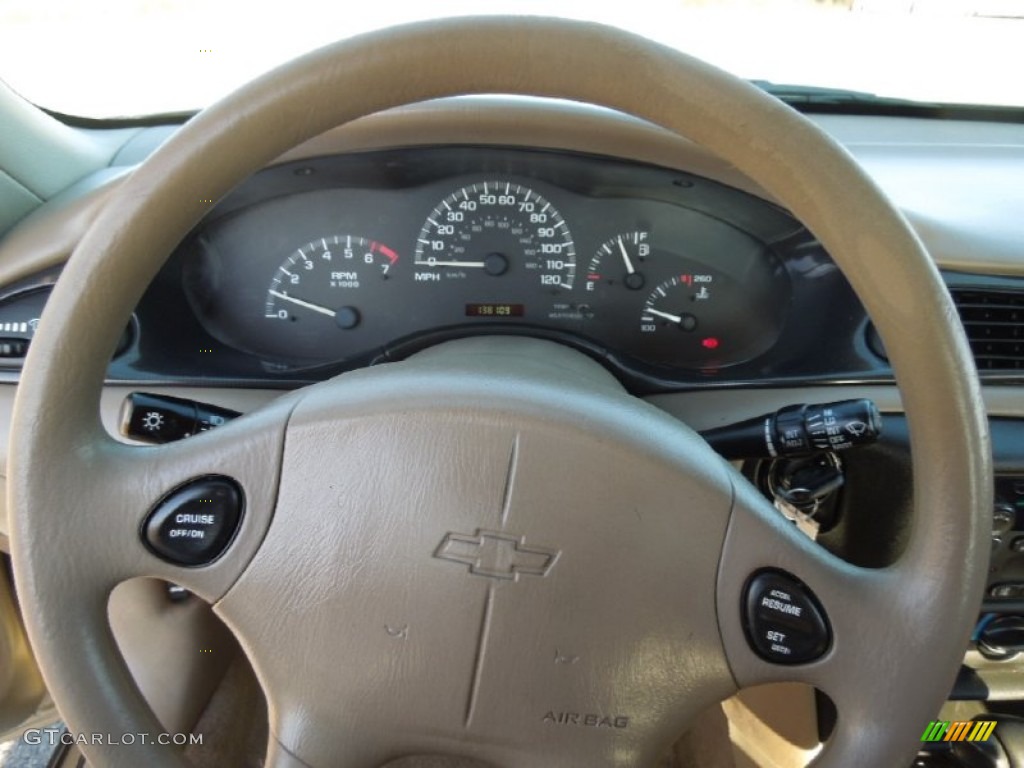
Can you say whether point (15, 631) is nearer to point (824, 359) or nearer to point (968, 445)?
point (824, 359)

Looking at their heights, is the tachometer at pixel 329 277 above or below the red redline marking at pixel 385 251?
below

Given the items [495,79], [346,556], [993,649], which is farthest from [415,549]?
[993,649]

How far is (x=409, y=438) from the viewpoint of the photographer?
1.10m

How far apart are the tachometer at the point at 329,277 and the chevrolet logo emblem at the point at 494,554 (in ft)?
2.53

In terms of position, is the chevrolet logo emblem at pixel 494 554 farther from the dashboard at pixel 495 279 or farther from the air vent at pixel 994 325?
the air vent at pixel 994 325

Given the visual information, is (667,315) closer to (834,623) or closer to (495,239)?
(495,239)

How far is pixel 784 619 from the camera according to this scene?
1.08 m

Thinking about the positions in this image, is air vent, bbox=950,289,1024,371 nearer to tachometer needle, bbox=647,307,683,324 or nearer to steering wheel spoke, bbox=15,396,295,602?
tachometer needle, bbox=647,307,683,324

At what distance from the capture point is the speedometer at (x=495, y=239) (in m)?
1.67

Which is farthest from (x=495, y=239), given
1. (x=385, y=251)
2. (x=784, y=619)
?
(x=784, y=619)

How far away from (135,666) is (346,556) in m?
0.98

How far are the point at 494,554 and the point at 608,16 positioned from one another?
1.18 meters

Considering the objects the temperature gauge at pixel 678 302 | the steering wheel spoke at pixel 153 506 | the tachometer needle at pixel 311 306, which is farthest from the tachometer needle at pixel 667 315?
the steering wheel spoke at pixel 153 506

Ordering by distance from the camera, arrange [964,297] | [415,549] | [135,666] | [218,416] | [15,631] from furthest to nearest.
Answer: [15,631] → [135,666] → [964,297] → [218,416] → [415,549]
